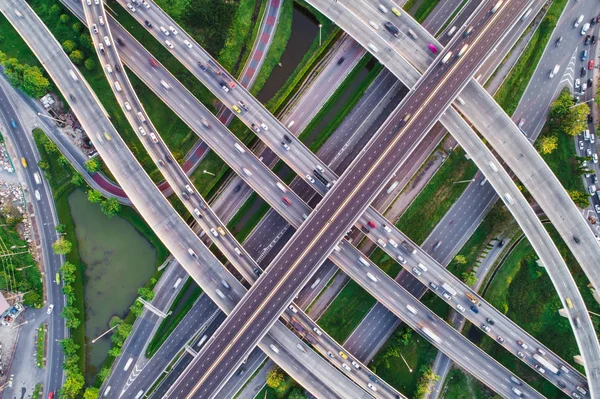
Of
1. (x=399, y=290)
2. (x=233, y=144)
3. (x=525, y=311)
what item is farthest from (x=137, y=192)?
(x=525, y=311)

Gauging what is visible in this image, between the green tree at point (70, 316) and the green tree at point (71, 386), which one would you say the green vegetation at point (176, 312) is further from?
the green tree at point (70, 316)

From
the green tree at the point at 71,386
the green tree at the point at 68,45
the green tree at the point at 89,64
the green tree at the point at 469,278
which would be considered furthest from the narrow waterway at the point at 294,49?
the green tree at the point at 71,386

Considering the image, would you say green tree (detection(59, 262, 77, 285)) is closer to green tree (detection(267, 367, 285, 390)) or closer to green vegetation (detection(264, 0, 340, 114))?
green tree (detection(267, 367, 285, 390))

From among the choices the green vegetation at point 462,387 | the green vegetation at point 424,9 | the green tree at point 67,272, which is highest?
the green vegetation at point 424,9

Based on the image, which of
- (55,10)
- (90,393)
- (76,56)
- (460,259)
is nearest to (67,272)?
(90,393)

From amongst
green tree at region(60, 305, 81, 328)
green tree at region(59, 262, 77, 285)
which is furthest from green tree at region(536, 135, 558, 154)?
green tree at region(60, 305, 81, 328)

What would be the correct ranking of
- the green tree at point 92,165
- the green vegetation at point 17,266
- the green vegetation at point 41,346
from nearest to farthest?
1. the green tree at point 92,165
2. the green vegetation at point 17,266
3. the green vegetation at point 41,346
